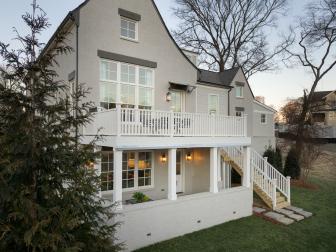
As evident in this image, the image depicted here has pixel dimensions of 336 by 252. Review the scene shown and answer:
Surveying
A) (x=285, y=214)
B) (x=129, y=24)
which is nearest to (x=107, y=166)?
(x=129, y=24)

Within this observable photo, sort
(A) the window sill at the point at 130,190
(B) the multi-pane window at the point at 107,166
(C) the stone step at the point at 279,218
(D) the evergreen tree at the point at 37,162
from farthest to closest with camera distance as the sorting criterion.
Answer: (C) the stone step at the point at 279,218
(B) the multi-pane window at the point at 107,166
(A) the window sill at the point at 130,190
(D) the evergreen tree at the point at 37,162

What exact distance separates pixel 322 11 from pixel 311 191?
1648cm

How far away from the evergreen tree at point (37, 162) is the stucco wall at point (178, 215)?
335cm

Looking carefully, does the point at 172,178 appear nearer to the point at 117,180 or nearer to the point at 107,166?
the point at 117,180

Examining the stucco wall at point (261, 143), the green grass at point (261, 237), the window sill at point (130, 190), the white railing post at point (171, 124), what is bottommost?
the green grass at point (261, 237)

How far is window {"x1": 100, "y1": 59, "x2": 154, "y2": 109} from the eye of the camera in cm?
994

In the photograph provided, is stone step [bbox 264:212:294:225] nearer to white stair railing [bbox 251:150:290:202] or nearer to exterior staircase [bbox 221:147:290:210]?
exterior staircase [bbox 221:147:290:210]

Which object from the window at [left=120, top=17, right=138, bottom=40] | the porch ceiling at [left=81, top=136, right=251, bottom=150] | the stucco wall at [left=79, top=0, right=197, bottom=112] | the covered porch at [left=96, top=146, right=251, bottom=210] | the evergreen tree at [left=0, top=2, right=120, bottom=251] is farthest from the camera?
the window at [left=120, top=17, right=138, bottom=40]

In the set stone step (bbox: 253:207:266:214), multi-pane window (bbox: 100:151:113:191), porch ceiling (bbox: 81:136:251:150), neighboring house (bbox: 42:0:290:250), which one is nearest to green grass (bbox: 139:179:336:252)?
neighboring house (bbox: 42:0:290:250)

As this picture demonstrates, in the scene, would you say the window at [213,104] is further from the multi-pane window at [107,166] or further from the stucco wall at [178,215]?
the multi-pane window at [107,166]

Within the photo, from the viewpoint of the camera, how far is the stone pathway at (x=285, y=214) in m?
10.5

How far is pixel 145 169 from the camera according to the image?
11227mm

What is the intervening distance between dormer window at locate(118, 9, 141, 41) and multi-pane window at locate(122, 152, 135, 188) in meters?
5.01

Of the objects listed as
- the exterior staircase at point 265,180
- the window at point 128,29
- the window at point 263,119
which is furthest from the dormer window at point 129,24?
the window at point 263,119
